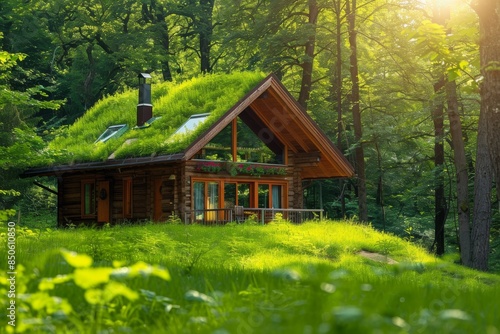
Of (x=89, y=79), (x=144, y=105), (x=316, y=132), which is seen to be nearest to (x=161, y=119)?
(x=144, y=105)

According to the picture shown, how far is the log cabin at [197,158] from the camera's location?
949 inches

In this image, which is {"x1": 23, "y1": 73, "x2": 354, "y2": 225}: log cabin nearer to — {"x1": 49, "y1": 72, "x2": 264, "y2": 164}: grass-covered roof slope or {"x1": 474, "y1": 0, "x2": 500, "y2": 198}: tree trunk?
{"x1": 49, "y1": 72, "x2": 264, "y2": 164}: grass-covered roof slope

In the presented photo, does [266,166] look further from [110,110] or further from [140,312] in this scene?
[140,312]

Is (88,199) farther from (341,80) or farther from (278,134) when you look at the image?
(341,80)

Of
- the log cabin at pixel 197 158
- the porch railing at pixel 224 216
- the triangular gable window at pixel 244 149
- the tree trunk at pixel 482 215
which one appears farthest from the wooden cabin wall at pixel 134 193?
the tree trunk at pixel 482 215

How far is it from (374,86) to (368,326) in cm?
3012

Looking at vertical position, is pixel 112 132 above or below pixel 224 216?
above

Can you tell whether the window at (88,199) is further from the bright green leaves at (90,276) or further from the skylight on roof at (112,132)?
the bright green leaves at (90,276)

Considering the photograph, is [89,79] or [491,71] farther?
[89,79]

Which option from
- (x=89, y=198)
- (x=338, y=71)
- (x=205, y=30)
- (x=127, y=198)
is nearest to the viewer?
(x=127, y=198)

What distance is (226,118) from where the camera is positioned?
922 inches

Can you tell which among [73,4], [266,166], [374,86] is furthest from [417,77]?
[73,4]

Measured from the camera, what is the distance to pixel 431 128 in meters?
32.5

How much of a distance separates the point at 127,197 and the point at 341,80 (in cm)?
1408
